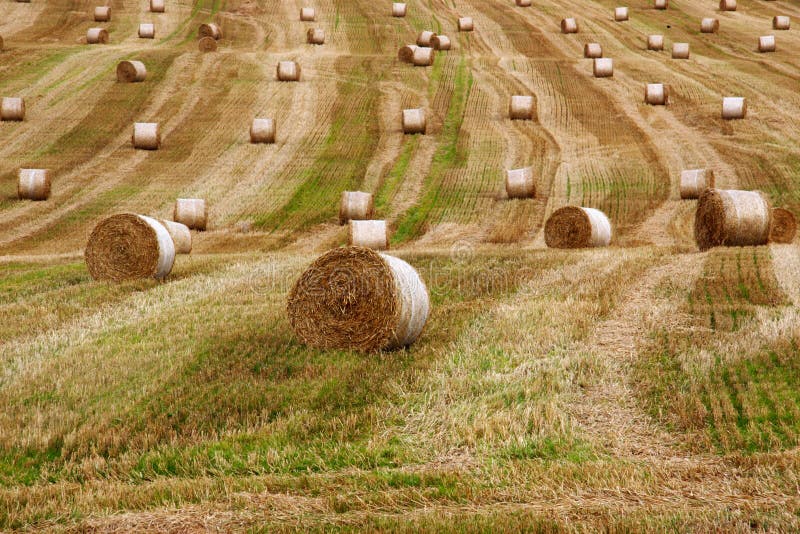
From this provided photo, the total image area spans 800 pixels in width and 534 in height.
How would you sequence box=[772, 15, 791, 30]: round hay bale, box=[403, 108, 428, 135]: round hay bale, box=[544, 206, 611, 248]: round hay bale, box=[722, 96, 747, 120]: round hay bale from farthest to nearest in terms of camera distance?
box=[772, 15, 791, 30]: round hay bale
box=[722, 96, 747, 120]: round hay bale
box=[403, 108, 428, 135]: round hay bale
box=[544, 206, 611, 248]: round hay bale

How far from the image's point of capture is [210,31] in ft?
164


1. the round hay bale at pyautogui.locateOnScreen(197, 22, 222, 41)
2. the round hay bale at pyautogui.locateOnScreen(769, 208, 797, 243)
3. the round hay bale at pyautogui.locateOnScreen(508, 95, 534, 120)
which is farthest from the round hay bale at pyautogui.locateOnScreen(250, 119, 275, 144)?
the round hay bale at pyautogui.locateOnScreen(769, 208, 797, 243)

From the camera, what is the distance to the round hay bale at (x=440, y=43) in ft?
160

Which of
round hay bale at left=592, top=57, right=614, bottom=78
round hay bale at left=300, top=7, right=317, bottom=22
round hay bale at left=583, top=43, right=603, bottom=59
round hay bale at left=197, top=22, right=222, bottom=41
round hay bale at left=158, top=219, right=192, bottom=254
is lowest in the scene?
round hay bale at left=158, top=219, right=192, bottom=254

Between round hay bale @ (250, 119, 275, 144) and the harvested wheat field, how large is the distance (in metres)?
0.26

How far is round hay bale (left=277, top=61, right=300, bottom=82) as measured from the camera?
4178 centimetres

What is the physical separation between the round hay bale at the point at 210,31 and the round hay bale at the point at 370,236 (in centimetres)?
3296

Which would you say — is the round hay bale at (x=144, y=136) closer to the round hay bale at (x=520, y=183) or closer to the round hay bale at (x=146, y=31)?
the round hay bale at (x=520, y=183)

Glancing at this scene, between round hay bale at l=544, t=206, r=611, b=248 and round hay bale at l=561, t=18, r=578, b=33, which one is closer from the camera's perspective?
round hay bale at l=544, t=206, r=611, b=248

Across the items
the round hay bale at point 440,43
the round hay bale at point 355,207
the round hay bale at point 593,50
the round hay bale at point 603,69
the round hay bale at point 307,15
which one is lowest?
the round hay bale at point 355,207

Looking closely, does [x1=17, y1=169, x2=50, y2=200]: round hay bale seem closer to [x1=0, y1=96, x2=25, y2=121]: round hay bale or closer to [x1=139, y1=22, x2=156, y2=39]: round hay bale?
[x1=0, y1=96, x2=25, y2=121]: round hay bale

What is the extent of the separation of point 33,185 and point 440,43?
27.2m

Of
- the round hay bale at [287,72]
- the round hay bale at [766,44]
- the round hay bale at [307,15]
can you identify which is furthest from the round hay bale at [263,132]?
the round hay bale at [766,44]

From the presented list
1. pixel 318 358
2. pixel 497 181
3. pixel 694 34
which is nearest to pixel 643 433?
pixel 318 358
